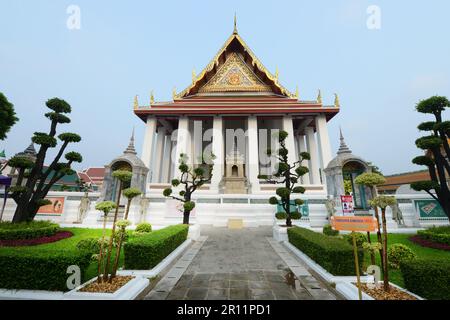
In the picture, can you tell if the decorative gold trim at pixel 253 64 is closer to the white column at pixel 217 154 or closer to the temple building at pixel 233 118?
the temple building at pixel 233 118

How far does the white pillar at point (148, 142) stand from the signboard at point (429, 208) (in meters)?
17.9

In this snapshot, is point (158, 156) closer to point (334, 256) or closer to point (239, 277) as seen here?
point (239, 277)

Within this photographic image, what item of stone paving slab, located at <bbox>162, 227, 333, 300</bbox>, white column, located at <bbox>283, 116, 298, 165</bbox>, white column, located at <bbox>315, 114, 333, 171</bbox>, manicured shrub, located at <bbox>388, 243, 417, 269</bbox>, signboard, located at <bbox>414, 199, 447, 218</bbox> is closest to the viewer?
stone paving slab, located at <bbox>162, 227, 333, 300</bbox>

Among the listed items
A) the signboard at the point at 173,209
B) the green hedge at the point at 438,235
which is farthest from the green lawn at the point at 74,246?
the green hedge at the point at 438,235

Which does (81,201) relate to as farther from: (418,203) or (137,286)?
(418,203)

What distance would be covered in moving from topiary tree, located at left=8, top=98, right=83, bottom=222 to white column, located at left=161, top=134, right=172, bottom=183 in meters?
10.2

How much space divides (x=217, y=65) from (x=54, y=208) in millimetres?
18204

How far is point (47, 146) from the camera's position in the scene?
9.38 metres

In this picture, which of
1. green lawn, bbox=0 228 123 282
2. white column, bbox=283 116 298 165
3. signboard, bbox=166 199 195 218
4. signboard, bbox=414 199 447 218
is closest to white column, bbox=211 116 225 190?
signboard, bbox=166 199 195 218

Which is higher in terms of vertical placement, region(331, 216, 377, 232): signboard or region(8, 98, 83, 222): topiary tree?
region(8, 98, 83, 222): topiary tree

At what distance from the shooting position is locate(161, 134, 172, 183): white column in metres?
20.2

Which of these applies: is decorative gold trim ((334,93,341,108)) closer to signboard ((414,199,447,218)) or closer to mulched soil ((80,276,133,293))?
signboard ((414,199,447,218))

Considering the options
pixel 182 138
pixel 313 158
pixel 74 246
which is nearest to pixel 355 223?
pixel 74 246

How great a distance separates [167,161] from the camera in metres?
21.1
